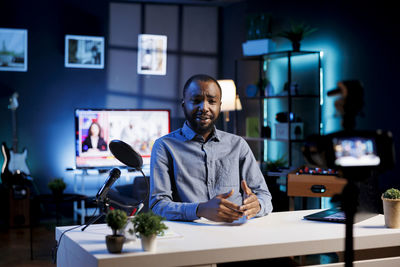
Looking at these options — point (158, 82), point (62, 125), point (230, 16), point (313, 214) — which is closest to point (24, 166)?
point (62, 125)

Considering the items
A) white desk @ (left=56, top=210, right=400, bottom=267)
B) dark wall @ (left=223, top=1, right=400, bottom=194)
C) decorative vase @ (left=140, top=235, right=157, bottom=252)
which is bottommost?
white desk @ (left=56, top=210, right=400, bottom=267)

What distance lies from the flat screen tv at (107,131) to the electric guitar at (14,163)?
2.03ft

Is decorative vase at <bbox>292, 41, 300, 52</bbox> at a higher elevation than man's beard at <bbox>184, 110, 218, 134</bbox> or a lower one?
higher

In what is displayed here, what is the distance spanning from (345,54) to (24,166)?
3.80m

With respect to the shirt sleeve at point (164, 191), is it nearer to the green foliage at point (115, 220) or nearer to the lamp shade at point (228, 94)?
the green foliage at point (115, 220)

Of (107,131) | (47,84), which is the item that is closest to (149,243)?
(107,131)

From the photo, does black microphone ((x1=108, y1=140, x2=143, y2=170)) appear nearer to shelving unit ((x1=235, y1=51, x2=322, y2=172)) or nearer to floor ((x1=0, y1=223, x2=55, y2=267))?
floor ((x1=0, y1=223, x2=55, y2=267))

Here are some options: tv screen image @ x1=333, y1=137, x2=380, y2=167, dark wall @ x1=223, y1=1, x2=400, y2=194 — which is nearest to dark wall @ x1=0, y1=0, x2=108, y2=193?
dark wall @ x1=223, y1=1, x2=400, y2=194

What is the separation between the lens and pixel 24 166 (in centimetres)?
628

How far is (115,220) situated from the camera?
170 centimetres

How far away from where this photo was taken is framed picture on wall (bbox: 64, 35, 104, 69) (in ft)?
22.1

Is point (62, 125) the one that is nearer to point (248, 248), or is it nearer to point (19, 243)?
point (19, 243)

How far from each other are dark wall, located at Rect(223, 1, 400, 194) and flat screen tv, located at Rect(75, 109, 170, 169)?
1.90 m

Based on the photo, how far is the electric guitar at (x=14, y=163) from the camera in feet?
20.1
